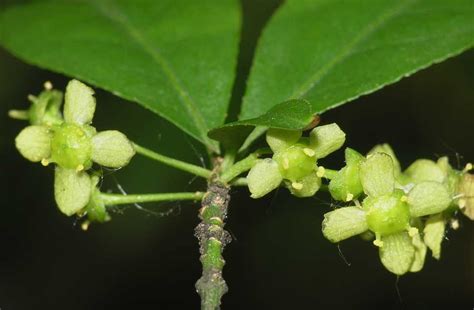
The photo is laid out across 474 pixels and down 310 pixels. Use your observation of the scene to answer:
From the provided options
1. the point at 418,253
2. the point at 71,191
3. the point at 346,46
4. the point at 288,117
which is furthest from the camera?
the point at 346,46

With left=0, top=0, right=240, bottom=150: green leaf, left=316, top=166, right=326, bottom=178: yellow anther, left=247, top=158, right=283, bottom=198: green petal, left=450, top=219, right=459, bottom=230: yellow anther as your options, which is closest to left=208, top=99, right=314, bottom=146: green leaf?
left=247, top=158, right=283, bottom=198: green petal

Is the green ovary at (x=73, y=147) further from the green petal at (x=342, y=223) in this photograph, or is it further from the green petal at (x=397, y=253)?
the green petal at (x=397, y=253)

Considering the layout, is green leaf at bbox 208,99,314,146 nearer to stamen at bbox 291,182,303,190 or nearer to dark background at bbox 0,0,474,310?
stamen at bbox 291,182,303,190

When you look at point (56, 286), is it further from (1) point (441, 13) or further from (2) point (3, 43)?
(1) point (441, 13)

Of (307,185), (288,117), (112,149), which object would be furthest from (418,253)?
(112,149)

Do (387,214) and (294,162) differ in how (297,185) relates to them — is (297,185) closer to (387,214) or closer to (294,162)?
(294,162)

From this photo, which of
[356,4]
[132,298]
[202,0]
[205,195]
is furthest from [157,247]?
[205,195]
